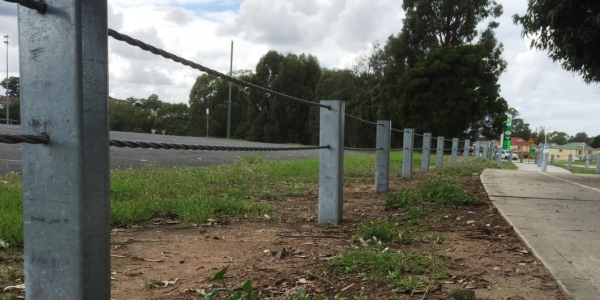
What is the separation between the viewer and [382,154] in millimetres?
5402

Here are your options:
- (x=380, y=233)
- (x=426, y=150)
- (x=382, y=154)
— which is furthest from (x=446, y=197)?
(x=426, y=150)

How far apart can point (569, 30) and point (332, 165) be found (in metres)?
4.87

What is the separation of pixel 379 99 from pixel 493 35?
8216mm

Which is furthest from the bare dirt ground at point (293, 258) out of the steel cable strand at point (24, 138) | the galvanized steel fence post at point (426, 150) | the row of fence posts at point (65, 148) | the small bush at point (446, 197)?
the galvanized steel fence post at point (426, 150)

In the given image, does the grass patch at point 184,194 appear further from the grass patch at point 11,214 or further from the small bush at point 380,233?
the small bush at point 380,233

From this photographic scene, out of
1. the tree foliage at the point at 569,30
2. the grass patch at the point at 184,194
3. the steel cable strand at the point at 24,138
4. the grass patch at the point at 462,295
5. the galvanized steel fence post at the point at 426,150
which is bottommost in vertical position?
the grass patch at the point at 184,194

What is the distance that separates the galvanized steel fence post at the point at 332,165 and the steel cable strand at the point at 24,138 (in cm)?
248

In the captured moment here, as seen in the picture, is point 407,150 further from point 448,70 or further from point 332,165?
point 448,70

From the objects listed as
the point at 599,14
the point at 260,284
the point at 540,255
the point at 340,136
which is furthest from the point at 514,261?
the point at 599,14

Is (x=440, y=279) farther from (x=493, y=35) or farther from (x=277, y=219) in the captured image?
(x=493, y=35)

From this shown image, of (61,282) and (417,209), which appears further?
(417,209)

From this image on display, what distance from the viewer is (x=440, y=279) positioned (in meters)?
1.99

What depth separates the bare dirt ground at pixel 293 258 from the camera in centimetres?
191

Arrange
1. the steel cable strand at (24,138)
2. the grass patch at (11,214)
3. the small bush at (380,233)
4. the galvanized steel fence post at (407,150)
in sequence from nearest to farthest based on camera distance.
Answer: the steel cable strand at (24,138)
the grass patch at (11,214)
the small bush at (380,233)
the galvanized steel fence post at (407,150)
